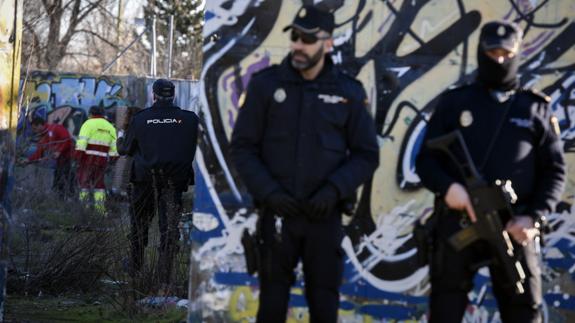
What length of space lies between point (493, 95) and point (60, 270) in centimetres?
472

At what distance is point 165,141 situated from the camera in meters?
9.78

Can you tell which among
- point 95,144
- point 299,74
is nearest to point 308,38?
point 299,74

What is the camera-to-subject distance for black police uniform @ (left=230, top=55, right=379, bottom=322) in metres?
5.55

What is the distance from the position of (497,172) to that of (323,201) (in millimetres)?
880

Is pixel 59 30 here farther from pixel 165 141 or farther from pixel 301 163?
pixel 301 163

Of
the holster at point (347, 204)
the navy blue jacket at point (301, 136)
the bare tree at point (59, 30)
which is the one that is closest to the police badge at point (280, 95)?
the navy blue jacket at point (301, 136)

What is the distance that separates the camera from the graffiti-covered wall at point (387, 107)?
691 centimetres

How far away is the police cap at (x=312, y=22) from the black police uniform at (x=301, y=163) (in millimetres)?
229

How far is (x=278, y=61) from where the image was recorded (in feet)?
22.6

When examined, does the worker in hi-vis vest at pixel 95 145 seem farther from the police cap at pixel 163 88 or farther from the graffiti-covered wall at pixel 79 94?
the graffiti-covered wall at pixel 79 94

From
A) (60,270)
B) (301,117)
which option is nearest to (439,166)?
(301,117)

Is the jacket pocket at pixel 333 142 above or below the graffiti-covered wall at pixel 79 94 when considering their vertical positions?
below

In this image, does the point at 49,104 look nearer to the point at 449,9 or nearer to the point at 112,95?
the point at 112,95

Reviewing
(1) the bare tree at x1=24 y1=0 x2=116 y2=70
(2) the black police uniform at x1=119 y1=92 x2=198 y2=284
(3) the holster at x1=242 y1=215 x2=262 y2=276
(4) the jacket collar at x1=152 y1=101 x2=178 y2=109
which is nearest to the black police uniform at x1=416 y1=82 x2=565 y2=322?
(3) the holster at x1=242 y1=215 x2=262 y2=276
